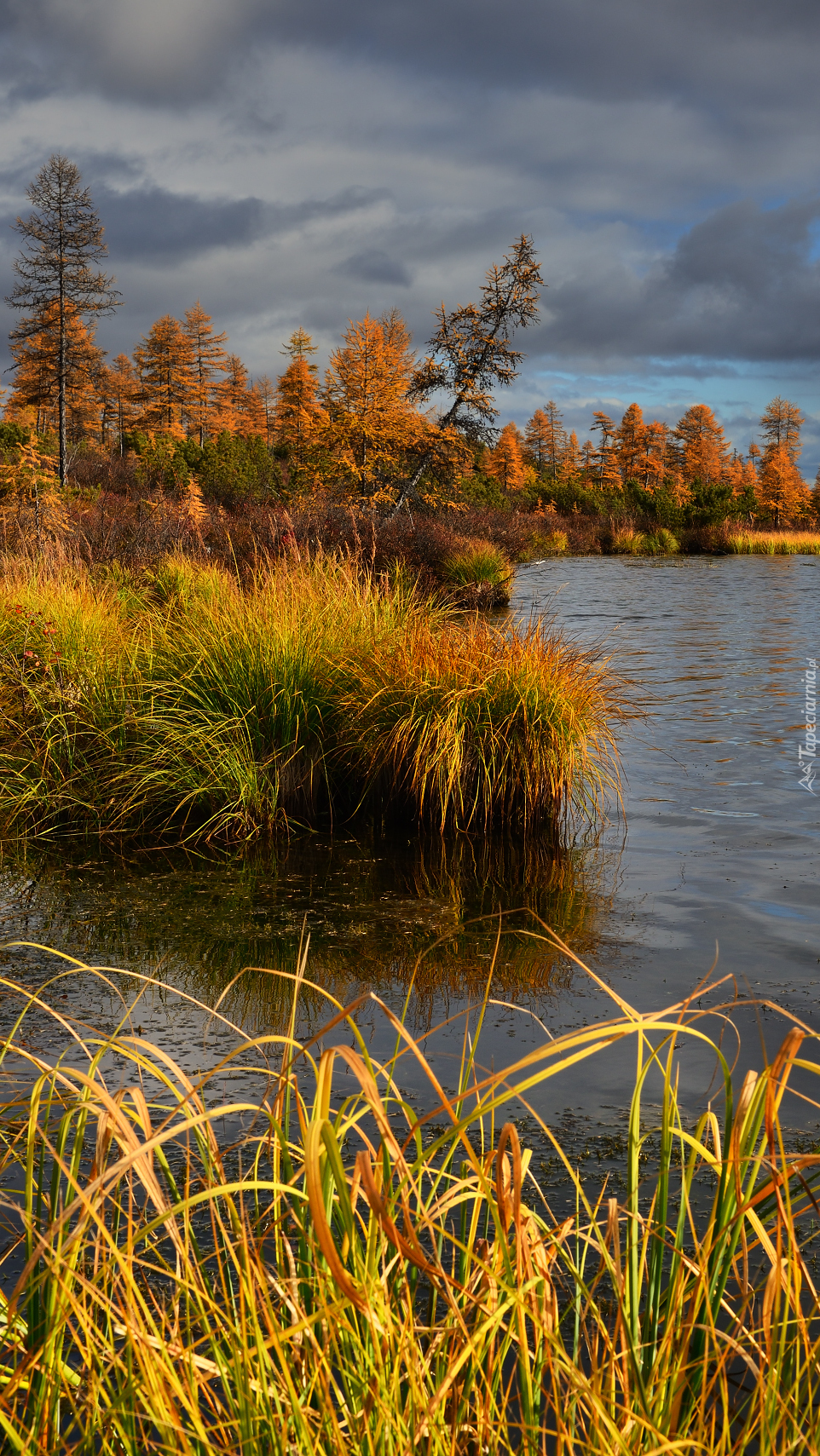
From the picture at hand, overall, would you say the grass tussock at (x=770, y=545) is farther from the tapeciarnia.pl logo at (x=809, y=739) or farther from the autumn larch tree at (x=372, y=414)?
the tapeciarnia.pl logo at (x=809, y=739)

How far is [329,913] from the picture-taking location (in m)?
4.70

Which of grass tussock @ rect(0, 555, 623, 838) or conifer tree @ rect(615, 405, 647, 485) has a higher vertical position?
conifer tree @ rect(615, 405, 647, 485)

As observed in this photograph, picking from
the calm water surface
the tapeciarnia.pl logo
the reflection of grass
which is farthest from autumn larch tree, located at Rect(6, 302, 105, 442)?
the reflection of grass

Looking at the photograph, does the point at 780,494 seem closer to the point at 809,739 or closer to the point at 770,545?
the point at 770,545

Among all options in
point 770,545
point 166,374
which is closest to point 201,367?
point 166,374

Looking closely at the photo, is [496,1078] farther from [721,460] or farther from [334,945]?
[721,460]

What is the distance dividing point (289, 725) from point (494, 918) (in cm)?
198

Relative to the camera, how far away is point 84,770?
608cm

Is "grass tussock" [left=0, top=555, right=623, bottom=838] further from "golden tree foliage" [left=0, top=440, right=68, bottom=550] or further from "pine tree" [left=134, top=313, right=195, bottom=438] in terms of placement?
"pine tree" [left=134, top=313, right=195, bottom=438]

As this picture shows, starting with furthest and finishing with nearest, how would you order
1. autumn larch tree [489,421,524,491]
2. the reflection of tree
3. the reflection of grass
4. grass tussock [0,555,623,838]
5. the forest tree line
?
1. autumn larch tree [489,421,524,491]
2. the forest tree line
3. grass tussock [0,555,623,838]
4. the reflection of tree
5. the reflection of grass

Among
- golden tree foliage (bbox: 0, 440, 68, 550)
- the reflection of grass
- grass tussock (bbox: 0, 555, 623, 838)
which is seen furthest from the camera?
golden tree foliage (bbox: 0, 440, 68, 550)

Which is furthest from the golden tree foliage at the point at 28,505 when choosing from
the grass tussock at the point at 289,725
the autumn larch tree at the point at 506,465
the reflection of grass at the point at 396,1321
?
the autumn larch tree at the point at 506,465

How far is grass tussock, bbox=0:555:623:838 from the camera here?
5.86 meters

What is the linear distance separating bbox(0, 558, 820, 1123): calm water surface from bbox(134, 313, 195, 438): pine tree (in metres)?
58.3
